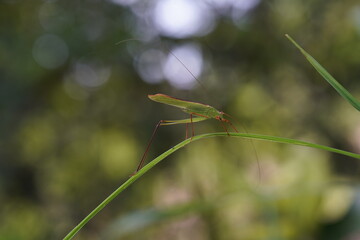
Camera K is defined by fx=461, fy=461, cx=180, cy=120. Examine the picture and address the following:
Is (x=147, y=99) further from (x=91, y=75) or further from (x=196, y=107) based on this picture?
(x=196, y=107)

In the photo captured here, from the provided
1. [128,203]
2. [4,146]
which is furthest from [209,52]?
[4,146]

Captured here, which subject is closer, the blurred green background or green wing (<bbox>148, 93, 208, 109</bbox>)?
green wing (<bbox>148, 93, 208, 109</bbox>)

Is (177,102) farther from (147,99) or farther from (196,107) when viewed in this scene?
(147,99)

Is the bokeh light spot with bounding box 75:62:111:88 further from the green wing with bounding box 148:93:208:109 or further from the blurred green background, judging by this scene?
the green wing with bounding box 148:93:208:109

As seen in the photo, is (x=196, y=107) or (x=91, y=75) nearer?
(x=196, y=107)

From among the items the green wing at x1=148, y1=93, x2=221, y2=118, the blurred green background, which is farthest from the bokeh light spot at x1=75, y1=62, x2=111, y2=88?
the green wing at x1=148, y1=93, x2=221, y2=118

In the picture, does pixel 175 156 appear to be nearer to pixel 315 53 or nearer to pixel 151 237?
pixel 151 237

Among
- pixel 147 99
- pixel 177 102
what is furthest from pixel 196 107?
pixel 147 99

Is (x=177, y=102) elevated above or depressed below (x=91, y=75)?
below
